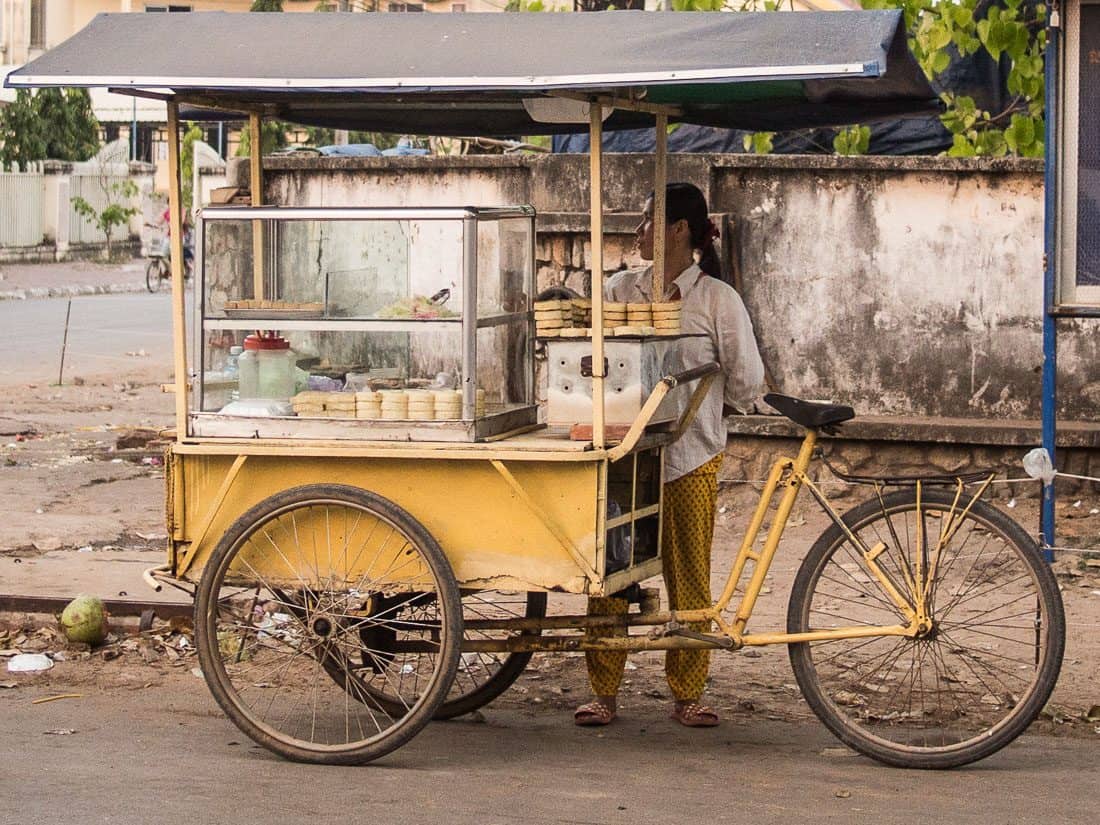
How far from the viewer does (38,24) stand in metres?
47.4

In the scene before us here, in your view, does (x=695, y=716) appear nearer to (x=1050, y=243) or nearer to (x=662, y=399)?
(x=662, y=399)

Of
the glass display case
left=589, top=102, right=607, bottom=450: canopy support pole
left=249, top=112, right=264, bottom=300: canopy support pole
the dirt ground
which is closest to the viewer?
left=589, top=102, right=607, bottom=450: canopy support pole

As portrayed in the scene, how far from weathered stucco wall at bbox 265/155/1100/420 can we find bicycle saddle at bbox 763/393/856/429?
157 inches

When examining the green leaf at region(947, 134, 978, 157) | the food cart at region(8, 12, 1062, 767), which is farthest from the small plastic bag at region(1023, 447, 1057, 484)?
the green leaf at region(947, 134, 978, 157)

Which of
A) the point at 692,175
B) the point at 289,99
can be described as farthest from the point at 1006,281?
the point at 289,99

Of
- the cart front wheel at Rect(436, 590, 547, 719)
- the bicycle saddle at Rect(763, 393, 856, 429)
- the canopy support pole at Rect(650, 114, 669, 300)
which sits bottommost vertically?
the cart front wheel at Rect(436, 590, 547, 719)

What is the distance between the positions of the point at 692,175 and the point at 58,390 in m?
7.29

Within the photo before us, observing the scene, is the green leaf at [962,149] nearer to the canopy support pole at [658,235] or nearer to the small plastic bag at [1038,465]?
the small plastic bag at [1038,465]

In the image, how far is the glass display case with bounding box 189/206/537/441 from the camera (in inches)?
179

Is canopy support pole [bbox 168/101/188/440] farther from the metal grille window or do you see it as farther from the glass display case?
the metal grille window

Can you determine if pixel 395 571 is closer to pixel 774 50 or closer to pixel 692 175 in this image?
pixel 774 50

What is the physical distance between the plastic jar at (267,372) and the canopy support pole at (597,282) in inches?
35.8

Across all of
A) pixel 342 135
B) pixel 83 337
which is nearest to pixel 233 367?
pixel 83 337

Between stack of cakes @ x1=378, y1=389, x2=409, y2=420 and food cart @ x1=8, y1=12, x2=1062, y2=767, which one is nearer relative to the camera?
food cart @ x1=8, y1=12, x2=1062, y2=767
